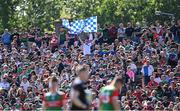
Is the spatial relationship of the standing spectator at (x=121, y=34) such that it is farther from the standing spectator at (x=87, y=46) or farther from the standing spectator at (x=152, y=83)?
the standing spectator at (x=152, y=83)

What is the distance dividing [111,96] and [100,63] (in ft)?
50.0

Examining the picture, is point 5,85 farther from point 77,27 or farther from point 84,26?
point 77,27

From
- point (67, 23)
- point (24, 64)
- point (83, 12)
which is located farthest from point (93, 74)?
point (83, 12)

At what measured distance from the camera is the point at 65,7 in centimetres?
8050

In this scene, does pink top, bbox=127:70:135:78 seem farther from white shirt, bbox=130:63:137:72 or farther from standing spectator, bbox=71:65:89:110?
standing spectator, bbox=71:65:89:110

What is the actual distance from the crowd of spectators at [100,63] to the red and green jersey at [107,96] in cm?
749

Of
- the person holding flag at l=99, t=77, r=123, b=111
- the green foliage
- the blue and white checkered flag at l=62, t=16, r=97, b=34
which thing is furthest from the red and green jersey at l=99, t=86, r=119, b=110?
the green foliage

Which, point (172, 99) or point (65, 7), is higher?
point (65, 7)

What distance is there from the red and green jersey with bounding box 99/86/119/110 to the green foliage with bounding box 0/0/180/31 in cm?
4352

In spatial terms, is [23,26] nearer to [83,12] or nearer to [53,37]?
[83,12]

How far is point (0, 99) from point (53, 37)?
26.3ft

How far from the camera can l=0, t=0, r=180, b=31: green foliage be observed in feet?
212

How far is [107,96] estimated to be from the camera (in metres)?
19.0

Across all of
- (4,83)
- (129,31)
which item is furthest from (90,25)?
(4,83)
